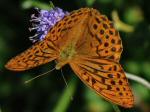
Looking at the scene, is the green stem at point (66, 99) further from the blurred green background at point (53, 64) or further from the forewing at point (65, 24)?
the forewing at point (65, 24)

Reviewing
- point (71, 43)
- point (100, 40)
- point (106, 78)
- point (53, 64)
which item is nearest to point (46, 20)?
point (71, 43)

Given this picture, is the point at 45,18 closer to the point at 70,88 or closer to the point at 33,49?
the point at 33,49

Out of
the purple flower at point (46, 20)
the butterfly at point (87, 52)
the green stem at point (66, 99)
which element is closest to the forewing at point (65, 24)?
the butterfly at point (87, 52)

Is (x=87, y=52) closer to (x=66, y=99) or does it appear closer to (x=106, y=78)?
(x=106, y=78)

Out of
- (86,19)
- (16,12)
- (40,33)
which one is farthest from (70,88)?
(16,12)

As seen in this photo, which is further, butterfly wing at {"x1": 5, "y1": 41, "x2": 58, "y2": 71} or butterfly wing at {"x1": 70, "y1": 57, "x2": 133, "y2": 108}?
butterfly wing at {"x1": 5, "y1": 41, "x2": 58, "y2": 71}

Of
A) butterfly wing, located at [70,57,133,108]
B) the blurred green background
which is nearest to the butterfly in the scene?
butterfly wing, located at [70,57,133,108]

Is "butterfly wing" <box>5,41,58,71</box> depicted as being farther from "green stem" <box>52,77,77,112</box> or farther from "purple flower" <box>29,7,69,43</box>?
"green stem" <box>52,77,77,112</box>
